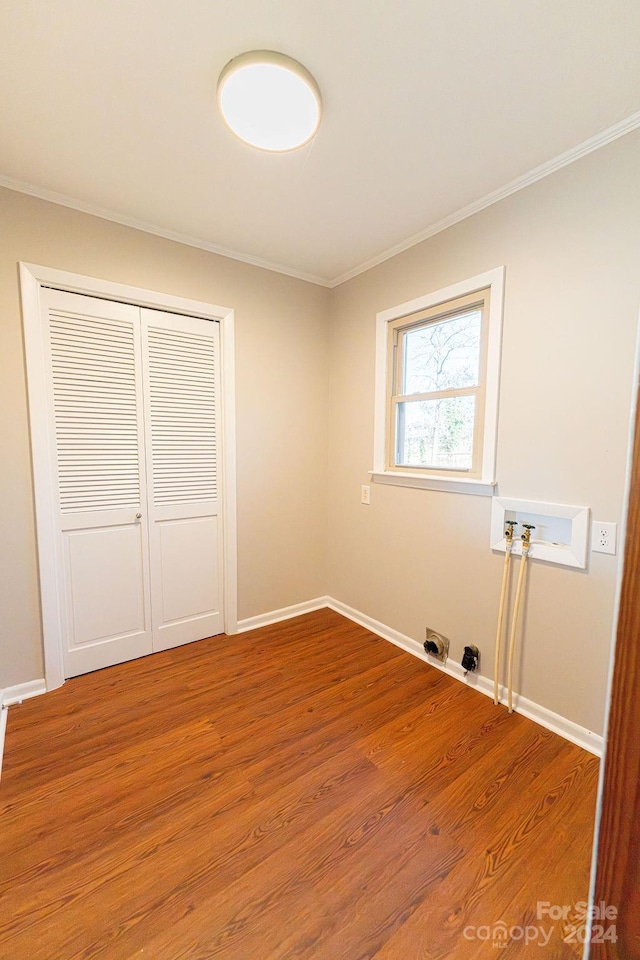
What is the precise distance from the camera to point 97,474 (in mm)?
2211

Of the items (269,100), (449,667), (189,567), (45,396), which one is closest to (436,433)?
(449,667)

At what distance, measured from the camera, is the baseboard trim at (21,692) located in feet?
6.48

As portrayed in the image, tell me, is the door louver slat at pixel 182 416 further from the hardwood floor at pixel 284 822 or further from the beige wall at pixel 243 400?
the hardwood floor at pixel 284 822

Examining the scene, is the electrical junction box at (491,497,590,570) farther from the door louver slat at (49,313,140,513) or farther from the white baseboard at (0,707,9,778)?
the white baseboard at (0,707,9,778)

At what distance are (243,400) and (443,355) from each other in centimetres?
137

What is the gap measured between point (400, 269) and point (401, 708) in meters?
2.64

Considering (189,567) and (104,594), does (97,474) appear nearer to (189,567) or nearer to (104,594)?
(104,594)

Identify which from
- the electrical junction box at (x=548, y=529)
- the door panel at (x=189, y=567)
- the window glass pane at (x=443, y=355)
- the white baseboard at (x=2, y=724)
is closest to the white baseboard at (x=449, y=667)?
the door panel at (x=189, y=567)

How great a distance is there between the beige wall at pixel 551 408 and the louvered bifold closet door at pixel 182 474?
1347 millimetres

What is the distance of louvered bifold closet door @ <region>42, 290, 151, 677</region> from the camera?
6.84 feet

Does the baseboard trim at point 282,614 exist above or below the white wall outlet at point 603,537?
below

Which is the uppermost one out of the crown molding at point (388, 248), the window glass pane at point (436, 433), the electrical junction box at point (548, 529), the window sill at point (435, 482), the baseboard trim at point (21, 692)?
the crown molding at point (388, 248)

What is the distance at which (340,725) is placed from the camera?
1857 millimetres

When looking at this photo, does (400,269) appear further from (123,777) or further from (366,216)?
(123,777)
